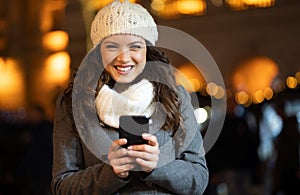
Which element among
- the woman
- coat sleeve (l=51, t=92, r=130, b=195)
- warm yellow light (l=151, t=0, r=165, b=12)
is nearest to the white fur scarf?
the woman

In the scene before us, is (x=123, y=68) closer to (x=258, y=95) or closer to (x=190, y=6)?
(x=258, y=95)

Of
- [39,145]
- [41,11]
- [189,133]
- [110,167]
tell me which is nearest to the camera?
[110,167]

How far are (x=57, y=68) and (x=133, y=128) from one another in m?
8.54

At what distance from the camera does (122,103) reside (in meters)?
1.81

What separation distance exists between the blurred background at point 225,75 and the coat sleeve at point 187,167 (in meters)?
4.36

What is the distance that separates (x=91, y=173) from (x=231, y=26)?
417 inches

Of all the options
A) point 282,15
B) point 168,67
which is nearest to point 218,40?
point 282,15

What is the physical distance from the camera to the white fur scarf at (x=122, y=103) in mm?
1802

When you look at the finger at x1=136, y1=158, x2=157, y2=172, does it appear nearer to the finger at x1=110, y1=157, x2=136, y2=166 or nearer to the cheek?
the finger at x1=110, y1=157, x2=136, y2=166

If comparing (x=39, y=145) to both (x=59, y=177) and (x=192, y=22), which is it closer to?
(x=59, y=177)

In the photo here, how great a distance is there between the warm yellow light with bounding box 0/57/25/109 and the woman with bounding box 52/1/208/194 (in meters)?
9.24

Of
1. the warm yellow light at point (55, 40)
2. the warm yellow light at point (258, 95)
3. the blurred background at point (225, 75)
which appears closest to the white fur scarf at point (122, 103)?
the blurred background at point (225, 75)

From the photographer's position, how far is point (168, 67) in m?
1.93

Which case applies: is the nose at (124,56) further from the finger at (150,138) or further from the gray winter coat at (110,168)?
the finger at (150,138)
